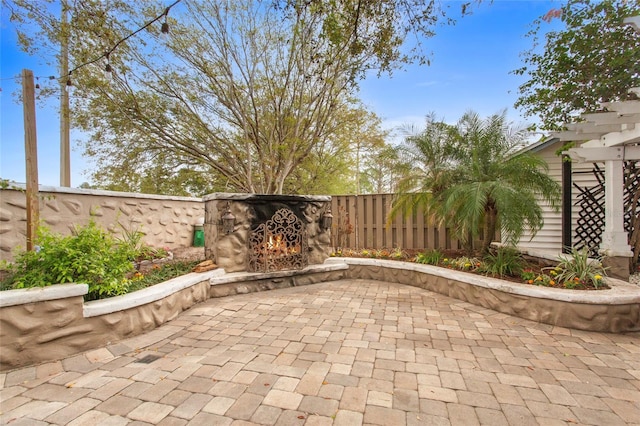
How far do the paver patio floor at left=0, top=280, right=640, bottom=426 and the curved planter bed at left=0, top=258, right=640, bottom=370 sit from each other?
0.40 ft

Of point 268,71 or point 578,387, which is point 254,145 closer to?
point 268,71

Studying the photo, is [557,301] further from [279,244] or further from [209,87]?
[209,87]

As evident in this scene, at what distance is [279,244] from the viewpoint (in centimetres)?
445

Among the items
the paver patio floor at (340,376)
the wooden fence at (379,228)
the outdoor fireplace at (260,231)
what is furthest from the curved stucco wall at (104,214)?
the wooden fence at (379,228)

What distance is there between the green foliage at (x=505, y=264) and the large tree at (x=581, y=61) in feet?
12.2

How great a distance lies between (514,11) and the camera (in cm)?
435

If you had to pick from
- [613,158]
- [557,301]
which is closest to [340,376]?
[557,301]

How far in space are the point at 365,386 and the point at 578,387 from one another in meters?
1.37

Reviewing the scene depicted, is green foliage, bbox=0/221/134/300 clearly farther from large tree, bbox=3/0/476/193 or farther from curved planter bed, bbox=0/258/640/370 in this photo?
large tree, bbox=3/0/476/193

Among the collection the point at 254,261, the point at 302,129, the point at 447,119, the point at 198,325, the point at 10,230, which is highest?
the point at 302,129

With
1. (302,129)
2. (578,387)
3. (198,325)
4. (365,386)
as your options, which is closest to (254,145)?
(302,129)

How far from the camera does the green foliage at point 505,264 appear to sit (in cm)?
363

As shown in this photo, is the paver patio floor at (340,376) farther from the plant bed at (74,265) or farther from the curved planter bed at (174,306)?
the plant bed at (74,265)

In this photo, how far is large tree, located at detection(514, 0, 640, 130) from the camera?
5.14m
